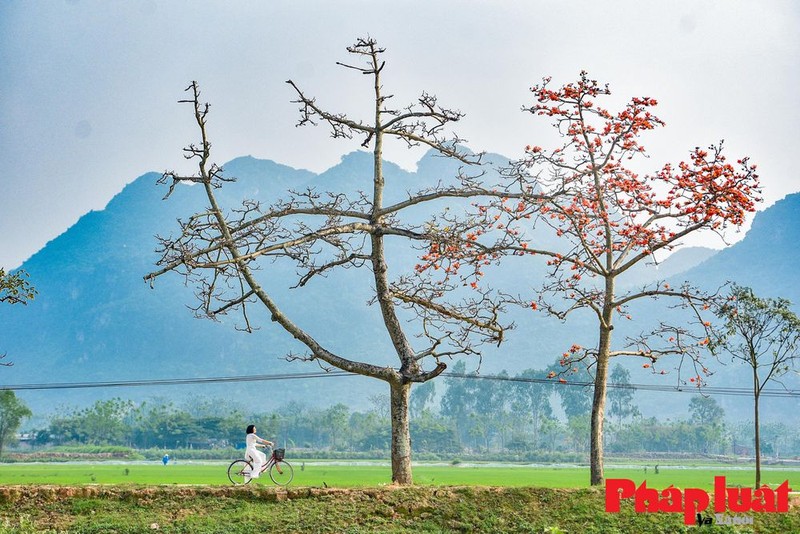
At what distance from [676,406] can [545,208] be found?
444ft

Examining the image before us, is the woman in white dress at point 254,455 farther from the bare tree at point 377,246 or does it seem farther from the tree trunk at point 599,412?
the tree trunk at point 599,412

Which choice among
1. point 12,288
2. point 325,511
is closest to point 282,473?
point 325,511

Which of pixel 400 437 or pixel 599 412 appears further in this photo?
pixel 599 412

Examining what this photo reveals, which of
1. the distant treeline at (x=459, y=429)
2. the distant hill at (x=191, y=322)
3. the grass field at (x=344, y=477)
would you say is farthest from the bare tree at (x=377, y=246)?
the distant hill at (x=191, y=322)

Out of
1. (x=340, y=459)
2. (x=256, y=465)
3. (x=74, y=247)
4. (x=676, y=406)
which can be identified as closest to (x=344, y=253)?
(x=256, y=465)

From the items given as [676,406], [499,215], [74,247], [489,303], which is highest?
[74,247]

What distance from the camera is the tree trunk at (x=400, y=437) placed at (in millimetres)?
13383

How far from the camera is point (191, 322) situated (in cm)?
17225

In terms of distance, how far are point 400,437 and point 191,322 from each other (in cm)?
16360

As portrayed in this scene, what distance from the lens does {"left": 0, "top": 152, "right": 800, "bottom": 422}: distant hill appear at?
152 metres

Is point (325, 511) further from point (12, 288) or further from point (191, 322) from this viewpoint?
point (191, 322)

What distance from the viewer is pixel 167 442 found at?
255ft

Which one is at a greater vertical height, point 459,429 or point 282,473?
point 282,473

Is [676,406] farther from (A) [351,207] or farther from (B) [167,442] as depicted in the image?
(A) [351,207]
